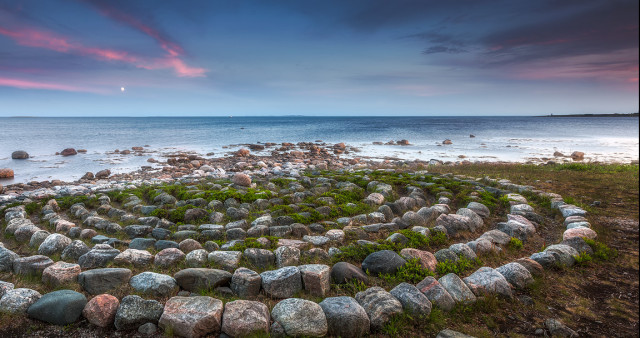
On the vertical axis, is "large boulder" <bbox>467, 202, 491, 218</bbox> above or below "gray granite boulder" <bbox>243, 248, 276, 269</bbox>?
above

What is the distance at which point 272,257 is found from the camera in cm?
565

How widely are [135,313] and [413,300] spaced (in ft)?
11.5

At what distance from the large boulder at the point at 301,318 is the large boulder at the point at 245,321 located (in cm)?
18

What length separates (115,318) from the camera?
3.87 m

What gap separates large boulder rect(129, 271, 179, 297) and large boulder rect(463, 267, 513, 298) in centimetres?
437

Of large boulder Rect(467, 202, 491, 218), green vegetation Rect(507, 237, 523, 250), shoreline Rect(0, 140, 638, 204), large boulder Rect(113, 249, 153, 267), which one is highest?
large boulder Rect(467, 202, 491, 218)

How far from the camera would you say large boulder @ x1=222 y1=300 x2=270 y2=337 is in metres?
3.64

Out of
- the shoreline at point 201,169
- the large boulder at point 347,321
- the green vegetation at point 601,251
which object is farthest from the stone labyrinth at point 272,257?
the shoreline at point 201,169

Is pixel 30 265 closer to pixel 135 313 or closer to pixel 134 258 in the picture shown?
pixel 134 258

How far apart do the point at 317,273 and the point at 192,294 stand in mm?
1839

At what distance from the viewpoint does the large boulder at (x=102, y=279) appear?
4629mm

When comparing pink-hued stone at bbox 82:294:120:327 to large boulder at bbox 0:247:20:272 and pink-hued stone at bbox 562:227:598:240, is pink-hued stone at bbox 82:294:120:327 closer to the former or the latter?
large boulder at bbox 0:247:20:272

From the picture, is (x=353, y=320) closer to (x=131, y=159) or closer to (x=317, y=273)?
(x=317, y=273)

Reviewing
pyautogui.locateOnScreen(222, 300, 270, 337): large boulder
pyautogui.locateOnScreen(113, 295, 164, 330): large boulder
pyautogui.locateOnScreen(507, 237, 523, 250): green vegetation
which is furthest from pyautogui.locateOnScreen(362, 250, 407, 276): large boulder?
pyautogui.locateOnScreen(113, 295, 164, 330): large boulder
